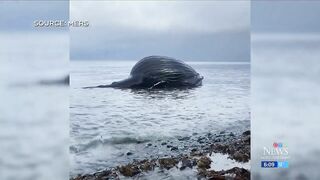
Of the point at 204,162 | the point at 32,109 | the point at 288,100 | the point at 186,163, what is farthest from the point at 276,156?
the point at 32,109

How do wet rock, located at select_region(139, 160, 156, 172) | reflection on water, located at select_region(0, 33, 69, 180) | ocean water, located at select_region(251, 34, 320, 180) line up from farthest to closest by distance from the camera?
ocean water, located at select_region(251, 34, 320, 180) < wet rock, located at select_region(139, 160, 156, 172) < reflection on water, located at select_region(0, 33, 69, 180)

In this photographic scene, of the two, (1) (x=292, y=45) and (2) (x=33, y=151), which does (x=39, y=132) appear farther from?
(1) (x=292, y=45)

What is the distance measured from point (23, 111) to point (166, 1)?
4.50 feet

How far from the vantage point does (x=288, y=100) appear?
130 inches

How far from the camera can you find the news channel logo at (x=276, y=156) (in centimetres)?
327

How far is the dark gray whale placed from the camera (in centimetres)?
323

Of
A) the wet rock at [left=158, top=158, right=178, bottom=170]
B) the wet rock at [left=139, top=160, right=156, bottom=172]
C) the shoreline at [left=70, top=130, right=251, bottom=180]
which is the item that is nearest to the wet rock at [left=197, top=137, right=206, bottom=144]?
the shoreline at [left=70, top=130, right=251, bottom=180]

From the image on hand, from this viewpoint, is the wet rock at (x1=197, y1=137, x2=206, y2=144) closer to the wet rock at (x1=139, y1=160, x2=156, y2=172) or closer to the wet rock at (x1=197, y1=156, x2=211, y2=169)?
the wet rock at (x1=197, y1=156, x2=211, y2=169)

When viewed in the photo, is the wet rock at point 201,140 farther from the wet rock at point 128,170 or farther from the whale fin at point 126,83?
the whale fin at point 126,83

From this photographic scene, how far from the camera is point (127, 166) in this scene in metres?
3.12

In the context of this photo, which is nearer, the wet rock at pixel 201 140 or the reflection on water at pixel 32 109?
the reflection on water at pixel 32 109

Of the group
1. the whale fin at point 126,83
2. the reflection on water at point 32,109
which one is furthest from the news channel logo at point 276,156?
the reflection on water at point 32,109

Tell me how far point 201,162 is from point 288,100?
0.86 m

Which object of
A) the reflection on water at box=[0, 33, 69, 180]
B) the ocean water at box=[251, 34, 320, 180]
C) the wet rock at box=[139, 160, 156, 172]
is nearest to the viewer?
the reflection on water at box=[0, 33, 69, 180]
